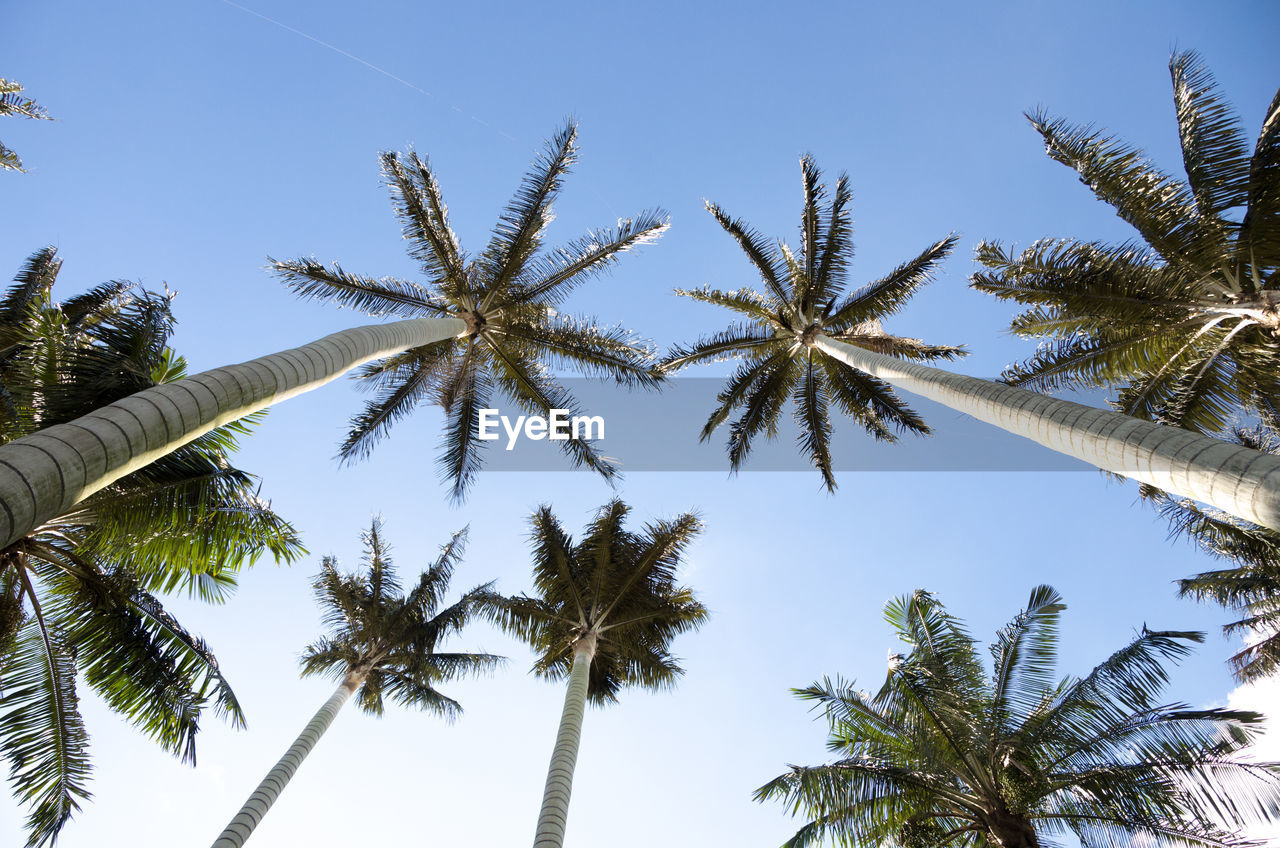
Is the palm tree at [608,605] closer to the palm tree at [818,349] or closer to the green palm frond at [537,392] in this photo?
the green palm frond at [537,392]

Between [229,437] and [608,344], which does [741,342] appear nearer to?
[608,344]

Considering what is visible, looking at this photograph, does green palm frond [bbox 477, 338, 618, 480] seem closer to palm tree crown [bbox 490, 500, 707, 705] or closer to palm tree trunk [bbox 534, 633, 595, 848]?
palm tree crown [bbox 490, 500, 707, 705]

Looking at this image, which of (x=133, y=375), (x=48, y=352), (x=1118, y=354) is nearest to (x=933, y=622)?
(x=1118, y=354)

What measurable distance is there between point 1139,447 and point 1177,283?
483 centimetres

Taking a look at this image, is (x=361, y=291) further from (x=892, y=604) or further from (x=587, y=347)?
(x=892, y=604)

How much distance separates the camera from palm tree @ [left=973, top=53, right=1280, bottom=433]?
8680 mm

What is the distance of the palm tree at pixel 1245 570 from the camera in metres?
12.1

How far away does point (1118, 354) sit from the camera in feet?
34.2

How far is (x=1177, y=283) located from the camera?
915 cm

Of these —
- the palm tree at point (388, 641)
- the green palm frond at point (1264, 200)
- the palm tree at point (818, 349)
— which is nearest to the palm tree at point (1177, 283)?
the green palm frond at point (1264, 200)

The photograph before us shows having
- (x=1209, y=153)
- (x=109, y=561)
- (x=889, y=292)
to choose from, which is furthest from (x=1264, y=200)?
(x=109, y=561)

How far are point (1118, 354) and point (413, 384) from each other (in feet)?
47.2

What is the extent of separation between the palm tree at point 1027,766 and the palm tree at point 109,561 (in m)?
9.15

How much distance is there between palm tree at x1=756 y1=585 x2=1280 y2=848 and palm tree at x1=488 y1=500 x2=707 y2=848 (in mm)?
5469
